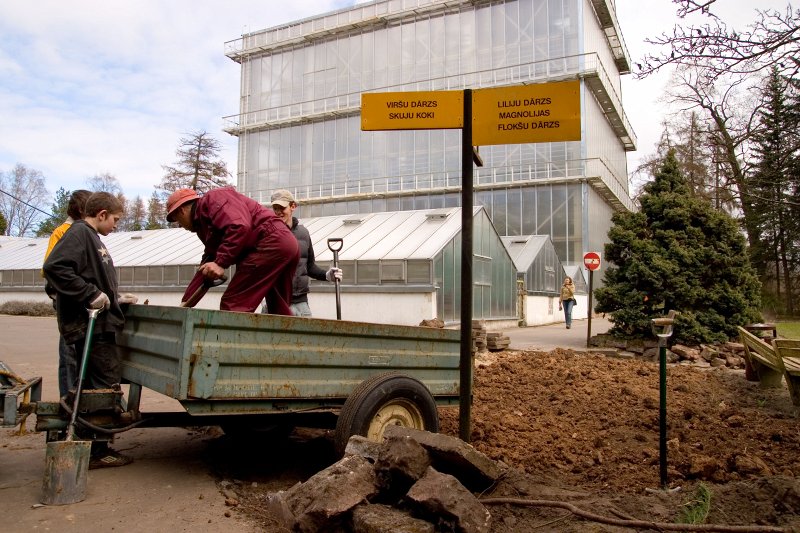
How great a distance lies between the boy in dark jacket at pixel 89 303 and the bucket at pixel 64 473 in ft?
2.29

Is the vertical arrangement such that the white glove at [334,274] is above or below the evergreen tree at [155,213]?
below

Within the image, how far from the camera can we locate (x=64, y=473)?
10.5 ft

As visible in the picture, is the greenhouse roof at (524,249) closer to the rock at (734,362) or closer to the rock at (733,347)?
the rock at (733,347)

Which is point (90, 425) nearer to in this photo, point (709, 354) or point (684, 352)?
point (684, 352)

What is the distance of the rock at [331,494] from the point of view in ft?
8.72

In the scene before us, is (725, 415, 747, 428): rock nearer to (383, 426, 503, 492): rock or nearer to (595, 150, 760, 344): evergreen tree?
(383, 426, 503, 492): rock

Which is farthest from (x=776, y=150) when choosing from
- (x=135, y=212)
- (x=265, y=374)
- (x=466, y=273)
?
(x=135, y=212)

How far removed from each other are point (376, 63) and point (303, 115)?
6.46m

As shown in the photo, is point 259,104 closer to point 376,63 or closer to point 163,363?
point 376,63

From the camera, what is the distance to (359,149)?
39.9m

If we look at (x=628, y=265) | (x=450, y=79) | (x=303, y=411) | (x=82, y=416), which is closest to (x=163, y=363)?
(x=82, y=416)

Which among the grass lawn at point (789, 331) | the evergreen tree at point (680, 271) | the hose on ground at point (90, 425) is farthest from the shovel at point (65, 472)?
the grass lawn at point (789, 331)

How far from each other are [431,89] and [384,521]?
36955mm

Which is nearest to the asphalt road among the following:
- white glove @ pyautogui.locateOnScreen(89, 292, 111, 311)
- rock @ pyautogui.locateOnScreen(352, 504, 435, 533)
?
rock @ pyautogui.locateOnScreen(352, 504, 435, 533)
